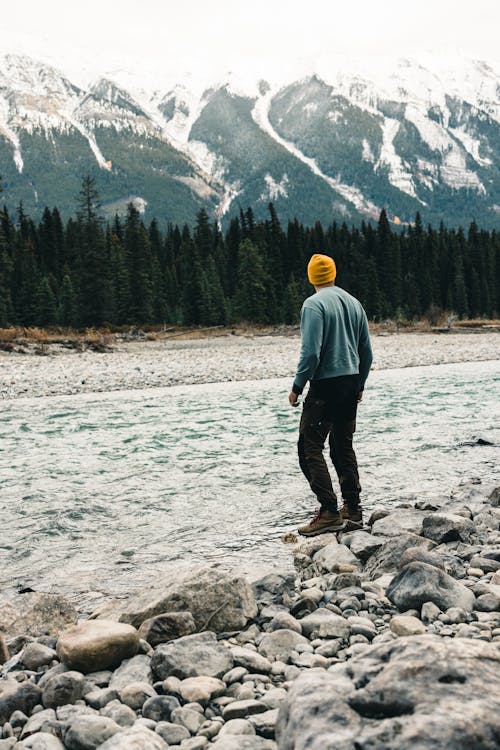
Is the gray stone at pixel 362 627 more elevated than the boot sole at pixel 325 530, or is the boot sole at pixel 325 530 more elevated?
the gray stone at pixel 362 627

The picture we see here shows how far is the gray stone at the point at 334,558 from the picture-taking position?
6012 mm

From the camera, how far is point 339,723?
2.62 m

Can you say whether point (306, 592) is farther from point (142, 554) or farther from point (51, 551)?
point (51, 551)

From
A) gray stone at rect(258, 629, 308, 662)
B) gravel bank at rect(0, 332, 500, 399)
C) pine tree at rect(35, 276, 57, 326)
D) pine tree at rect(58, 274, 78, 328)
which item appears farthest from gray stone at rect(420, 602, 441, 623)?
pine tree at rect(35, 276, 57, 326)

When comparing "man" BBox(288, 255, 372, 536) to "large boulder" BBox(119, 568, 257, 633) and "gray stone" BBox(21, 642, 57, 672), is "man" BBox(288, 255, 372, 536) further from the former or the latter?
"gray stone" BBox(21, 642, 57, 672)

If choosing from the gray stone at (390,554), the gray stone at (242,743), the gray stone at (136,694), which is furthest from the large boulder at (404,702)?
the gray stone at (390,554)

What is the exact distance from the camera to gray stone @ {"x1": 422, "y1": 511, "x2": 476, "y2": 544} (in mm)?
6482

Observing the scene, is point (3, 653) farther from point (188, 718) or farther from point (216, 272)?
point (216, 272)

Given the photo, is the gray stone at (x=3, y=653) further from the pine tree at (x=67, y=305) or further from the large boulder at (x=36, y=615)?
Result: the pine tree at (x=67, y=305)

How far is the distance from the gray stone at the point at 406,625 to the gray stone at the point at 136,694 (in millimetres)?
1608

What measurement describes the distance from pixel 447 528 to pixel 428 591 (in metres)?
1.98

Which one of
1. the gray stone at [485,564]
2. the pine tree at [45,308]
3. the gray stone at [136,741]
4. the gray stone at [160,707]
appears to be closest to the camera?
the gray stone at [136,741]

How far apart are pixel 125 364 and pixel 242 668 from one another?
27.9 m

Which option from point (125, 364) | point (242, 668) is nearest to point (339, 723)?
point (242, 668)
